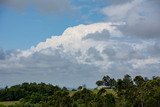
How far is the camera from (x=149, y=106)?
7574 inches

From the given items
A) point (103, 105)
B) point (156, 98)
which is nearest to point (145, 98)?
point (156, 98)

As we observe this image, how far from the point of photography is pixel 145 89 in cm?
19800

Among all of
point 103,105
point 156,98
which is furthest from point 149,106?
point 103,105

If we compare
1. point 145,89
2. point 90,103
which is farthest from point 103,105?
point 145,89

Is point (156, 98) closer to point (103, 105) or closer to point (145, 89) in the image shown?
point (145, 89)

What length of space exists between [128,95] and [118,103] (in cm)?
613

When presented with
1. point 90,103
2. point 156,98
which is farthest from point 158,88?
point 90,103

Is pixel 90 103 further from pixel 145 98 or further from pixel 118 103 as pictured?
pixel 145 98

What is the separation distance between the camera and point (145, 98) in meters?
189

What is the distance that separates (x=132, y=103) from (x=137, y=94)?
16.5ft

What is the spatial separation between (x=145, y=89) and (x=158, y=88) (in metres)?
6.36

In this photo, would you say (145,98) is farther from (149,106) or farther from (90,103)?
(90,103)

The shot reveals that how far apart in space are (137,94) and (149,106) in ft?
24.6

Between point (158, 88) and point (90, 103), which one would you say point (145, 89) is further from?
point (90, 103)
